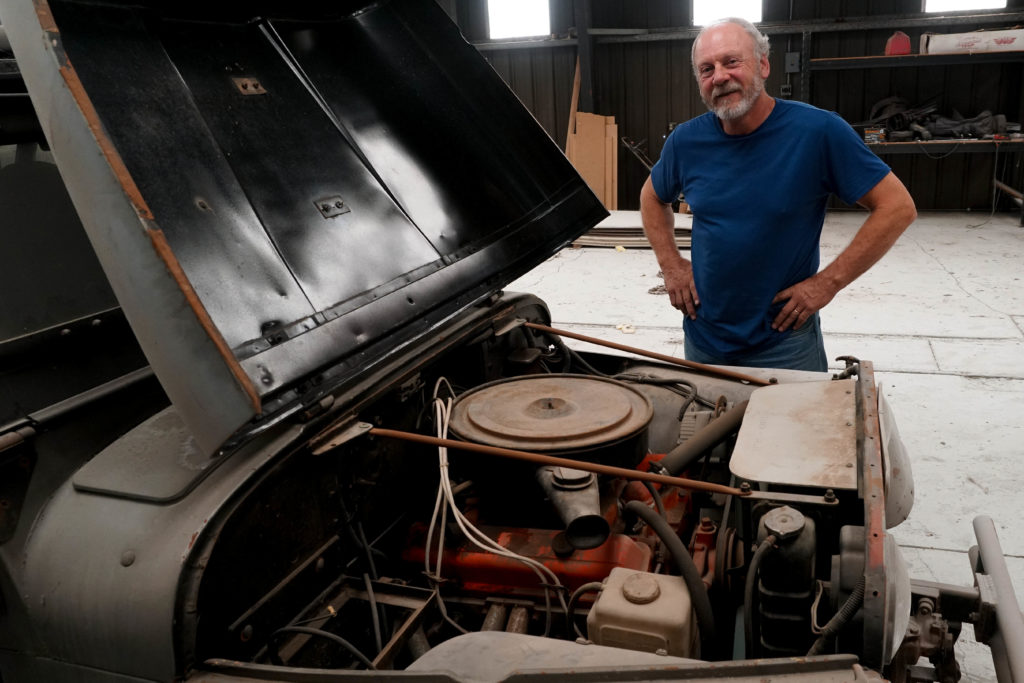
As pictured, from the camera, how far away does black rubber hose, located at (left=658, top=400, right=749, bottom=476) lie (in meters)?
1.92

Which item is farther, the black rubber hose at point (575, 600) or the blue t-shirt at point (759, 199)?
the blue t-shirt at point (759, 199)

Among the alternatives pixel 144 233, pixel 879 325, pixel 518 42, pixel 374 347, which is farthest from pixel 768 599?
pixel 518 42

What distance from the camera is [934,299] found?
236 inches

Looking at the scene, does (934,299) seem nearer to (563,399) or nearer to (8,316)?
(563,399)

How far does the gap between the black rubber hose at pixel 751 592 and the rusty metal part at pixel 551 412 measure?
462 millimetres

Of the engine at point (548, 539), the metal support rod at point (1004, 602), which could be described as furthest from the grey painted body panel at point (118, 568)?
the metal support rod at point (1004, 602)

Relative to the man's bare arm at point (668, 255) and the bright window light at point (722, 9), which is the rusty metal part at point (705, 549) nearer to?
the man's bare arm at point (668, 255)

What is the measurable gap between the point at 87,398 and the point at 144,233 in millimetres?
672

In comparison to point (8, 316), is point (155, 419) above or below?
below

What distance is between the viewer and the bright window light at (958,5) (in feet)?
28.3

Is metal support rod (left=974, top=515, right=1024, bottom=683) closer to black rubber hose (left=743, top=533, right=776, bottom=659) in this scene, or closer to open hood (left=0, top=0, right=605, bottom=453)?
black rubber hose (left=743, top=533, right=776, bottom=659)

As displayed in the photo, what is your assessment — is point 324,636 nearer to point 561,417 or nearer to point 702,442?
point 561,417

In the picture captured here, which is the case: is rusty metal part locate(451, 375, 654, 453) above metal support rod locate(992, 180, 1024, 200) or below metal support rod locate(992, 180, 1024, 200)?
above

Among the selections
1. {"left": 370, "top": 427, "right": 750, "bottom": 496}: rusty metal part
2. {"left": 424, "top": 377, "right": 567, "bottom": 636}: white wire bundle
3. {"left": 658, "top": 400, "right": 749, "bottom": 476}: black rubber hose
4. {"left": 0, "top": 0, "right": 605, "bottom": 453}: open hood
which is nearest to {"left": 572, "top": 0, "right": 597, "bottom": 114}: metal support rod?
{"left": 0, "top": 0, "right": 605, "bottom": 453}: open hood
